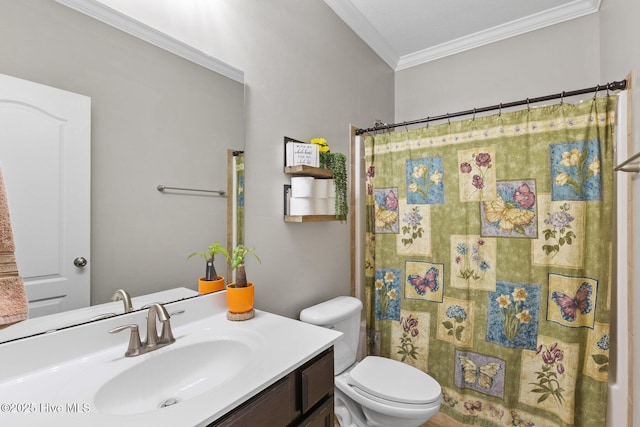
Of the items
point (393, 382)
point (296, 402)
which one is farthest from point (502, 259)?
point (296, 402)

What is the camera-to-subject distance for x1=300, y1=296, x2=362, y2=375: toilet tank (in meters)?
1.53

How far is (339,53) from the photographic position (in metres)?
1.97

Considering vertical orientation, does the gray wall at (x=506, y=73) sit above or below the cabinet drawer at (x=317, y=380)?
above

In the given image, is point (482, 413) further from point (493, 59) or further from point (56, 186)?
point (493, 59)

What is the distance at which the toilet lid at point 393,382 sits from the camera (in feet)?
4.66

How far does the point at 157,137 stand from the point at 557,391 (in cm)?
214

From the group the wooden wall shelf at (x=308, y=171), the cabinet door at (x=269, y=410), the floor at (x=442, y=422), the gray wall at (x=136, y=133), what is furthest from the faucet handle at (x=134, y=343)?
the floor at (x=442, y=422)

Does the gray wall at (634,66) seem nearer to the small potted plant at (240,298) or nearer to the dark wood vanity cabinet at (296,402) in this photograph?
the dark wood vanity cabinet at (296,402)

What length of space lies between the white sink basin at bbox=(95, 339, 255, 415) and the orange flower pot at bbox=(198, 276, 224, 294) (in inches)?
10.1

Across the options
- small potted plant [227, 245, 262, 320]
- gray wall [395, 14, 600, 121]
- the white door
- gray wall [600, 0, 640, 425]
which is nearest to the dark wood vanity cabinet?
small potted plant [227, 245, 262, 320]

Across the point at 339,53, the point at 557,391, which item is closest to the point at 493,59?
the point at 339,53

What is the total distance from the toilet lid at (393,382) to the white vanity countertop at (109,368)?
0.60 m

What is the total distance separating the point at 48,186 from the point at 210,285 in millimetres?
626

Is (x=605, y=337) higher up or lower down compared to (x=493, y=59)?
lower down
